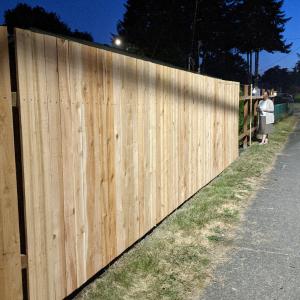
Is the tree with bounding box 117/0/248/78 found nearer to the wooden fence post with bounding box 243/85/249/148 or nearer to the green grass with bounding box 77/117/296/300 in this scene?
the wooden fence post with bounding box 243/85/249/148

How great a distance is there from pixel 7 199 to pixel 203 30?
49.9 m

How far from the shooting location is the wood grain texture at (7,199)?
2514mm

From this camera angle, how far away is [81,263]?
338cm

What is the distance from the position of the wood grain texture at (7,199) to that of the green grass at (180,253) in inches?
33.9

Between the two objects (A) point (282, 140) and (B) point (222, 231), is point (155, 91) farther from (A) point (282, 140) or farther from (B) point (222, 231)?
(A) point (282, 140)

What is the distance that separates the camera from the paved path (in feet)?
11.5

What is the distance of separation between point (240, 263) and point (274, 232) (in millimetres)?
1106

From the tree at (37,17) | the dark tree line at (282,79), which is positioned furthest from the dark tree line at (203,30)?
the dark tree line at (282,79)

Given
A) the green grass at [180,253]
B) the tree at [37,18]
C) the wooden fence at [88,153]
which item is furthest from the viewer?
the tree at [37,18]

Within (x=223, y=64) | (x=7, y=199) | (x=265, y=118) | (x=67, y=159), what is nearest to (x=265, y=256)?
(x=67, y=159)

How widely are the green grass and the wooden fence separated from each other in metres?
0.15

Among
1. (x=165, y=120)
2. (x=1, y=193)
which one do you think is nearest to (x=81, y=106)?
(x=1, y=193)

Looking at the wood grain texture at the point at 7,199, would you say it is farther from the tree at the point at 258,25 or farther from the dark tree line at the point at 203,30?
the tree at the point at 258,25

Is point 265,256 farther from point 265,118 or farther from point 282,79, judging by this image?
point 282,79
